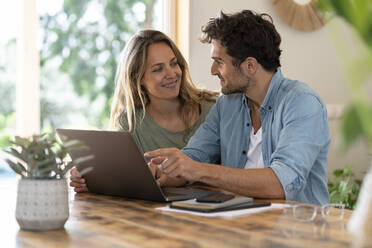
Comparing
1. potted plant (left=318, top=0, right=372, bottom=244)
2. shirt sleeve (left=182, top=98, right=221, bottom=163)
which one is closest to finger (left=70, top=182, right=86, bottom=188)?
shirt sleeve (left=182, top=98, right=221, bottom=163)

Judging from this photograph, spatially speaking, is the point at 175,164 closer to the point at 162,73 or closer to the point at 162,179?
the point at 162,179

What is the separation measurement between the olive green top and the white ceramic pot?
4.49ft

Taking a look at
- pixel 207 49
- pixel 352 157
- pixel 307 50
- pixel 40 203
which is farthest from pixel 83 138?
pixel 352 157

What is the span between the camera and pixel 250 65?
7.54 ft

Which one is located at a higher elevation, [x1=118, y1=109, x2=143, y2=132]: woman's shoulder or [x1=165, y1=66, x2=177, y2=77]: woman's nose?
[x1=165, y1=66, x2=177, y2=77]: woman's nose

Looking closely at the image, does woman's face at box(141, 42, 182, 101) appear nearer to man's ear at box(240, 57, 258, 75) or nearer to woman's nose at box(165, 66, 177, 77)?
woman's nose at box(165, 66, 177, 77)

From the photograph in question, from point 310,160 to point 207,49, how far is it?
175 centimetres

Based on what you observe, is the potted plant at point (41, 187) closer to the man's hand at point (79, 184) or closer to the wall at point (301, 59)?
the man's hand at point (79, 184)

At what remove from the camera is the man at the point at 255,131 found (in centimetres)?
179

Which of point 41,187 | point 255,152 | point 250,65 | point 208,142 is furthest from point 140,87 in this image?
point 41,187

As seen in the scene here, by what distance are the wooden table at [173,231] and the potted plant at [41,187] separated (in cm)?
3

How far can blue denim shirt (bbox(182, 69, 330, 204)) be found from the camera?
1.86 m

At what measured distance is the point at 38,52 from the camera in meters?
3.20

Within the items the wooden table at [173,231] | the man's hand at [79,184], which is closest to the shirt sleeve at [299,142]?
the wooden table at [173,231]
